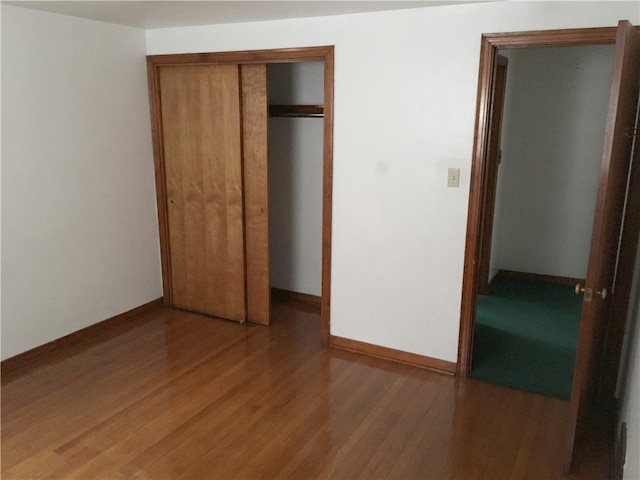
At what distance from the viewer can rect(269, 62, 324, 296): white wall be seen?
4.03 m

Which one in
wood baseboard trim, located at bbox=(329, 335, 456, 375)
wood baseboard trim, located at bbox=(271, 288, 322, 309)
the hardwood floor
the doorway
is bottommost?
the hardwood floor

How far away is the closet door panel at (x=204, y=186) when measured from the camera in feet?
12.0

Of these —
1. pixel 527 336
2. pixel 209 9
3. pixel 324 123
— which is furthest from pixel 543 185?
pixel 209 9

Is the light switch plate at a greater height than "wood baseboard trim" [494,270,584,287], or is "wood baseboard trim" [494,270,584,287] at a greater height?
the light switch plate

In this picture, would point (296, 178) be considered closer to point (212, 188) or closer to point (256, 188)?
point (256, 188)

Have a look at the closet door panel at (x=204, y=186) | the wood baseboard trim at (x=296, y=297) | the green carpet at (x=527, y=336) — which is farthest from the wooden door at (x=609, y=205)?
the closet door panel at (x=204, y=186)

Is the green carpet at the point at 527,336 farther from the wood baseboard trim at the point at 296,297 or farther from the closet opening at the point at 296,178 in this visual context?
the closet opening at the point at 296,178

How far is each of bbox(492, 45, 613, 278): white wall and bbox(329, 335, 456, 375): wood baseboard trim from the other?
198cm

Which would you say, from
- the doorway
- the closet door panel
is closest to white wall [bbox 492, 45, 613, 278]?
the doorway

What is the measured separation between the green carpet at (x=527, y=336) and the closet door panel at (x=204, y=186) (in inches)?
71.6

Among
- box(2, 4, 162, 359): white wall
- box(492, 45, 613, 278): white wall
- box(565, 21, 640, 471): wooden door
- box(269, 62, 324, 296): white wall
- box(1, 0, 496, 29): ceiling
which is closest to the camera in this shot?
box(565, 21, 640, 471): wooden door

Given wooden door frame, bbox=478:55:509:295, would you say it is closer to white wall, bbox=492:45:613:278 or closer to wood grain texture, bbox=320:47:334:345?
white wall, bbox=492:45:613:278

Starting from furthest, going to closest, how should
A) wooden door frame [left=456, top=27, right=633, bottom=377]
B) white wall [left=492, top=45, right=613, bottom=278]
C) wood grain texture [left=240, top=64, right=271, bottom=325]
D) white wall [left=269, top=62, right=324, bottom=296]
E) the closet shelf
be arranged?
1. white wall [left=492, top=45, right=613, bottom=278]
2. white wall [left=269, top=62, right=324, bottom=296]
3. the closet shelf
4. wood grain texture [left=240, top=64, right=271, bottom=325]
5. wooden door frame [left=456, top=27, right=633, bottom=377]

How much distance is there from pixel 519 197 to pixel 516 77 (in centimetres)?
106
